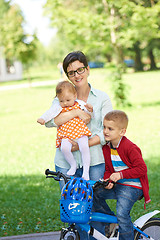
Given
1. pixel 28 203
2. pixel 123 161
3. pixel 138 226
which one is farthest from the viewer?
pixel 28 203

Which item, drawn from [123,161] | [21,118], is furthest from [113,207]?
[21,118]

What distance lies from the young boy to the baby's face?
12.9 inches

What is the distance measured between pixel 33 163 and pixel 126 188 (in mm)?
5675

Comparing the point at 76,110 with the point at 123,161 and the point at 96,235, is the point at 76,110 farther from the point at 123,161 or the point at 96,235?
the point at 96,235

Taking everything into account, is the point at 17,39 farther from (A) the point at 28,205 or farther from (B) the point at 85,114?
(B) the point at 85,114

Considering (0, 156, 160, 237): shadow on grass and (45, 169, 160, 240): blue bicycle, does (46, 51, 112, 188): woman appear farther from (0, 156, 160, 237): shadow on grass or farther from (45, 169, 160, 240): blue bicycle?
(0, 156, 160, 237): shadow on grass

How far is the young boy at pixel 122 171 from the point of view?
3.21 meters

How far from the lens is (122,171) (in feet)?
10.7

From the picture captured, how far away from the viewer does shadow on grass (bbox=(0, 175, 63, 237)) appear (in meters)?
5.47

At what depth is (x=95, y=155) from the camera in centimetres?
347

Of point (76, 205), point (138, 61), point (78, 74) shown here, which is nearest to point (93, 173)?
point (76, 205)

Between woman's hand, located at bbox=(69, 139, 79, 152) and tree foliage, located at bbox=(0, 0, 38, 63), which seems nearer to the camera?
woman's hand, located at bbox=(69, 139, 79, 152)

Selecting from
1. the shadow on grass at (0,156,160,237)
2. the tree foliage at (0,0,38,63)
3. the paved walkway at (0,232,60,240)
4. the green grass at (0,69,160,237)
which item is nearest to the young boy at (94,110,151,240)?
the paved walkway at (0,232,60,240)

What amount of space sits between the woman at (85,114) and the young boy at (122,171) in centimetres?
9
